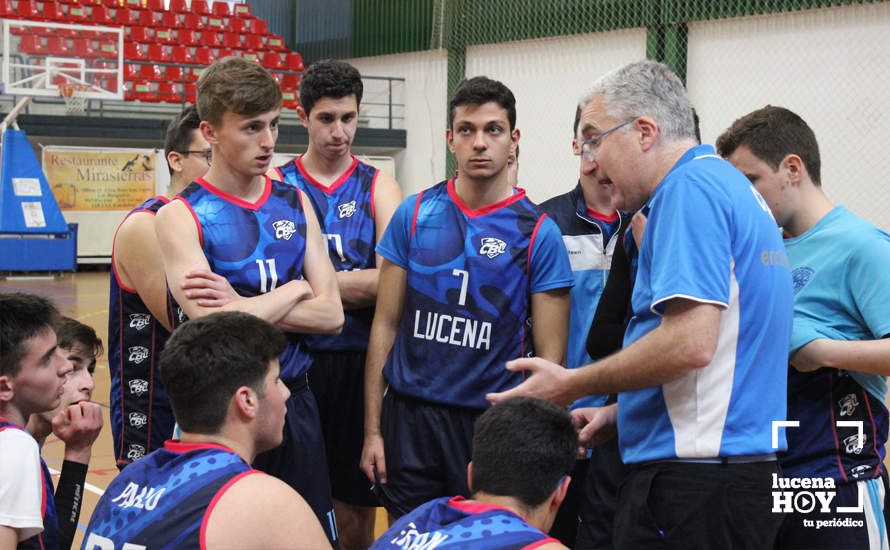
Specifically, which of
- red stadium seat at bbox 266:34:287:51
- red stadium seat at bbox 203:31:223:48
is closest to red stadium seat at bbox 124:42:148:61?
red stadium seat at bbox 203:31:223:48

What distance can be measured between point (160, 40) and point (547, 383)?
67.4 feet

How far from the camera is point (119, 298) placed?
358cm

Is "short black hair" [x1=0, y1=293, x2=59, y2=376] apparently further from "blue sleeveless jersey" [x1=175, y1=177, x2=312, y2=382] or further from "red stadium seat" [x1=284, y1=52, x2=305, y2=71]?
"red stadium seat" [x1=284, y1=52, x2=305, y2=71]

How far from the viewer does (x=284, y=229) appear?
10.9 ft

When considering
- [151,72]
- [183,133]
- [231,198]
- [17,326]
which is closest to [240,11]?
[151,72]

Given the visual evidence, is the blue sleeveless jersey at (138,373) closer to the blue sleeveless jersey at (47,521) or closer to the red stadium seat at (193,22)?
the blue sleeveless jersey at (47,521)

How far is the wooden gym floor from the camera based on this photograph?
19.5 ft

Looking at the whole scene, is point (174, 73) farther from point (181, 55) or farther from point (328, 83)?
point (328, 83)

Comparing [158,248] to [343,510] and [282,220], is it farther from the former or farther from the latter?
[343,510]

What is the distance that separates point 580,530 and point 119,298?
1.80 meters

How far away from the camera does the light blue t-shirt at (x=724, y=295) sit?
7.79 feet

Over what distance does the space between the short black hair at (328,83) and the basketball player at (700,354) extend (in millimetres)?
1800

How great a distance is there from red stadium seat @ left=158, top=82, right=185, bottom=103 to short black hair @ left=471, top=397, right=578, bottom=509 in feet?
59.7

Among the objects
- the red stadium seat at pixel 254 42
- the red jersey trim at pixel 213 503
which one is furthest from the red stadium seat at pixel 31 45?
the red jersey trim at pixel 213 503
